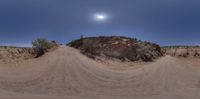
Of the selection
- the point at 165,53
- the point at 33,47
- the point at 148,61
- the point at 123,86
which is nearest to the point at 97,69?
the point at 123,86

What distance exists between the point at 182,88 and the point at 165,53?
53.5 feet

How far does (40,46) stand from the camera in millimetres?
37156

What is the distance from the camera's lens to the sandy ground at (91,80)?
886 inches

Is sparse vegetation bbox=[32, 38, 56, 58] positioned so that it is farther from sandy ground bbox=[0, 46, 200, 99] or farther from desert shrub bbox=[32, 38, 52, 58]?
sandy ground bbox=[0, 46, 200, 99]

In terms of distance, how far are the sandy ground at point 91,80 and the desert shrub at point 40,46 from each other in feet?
7.66

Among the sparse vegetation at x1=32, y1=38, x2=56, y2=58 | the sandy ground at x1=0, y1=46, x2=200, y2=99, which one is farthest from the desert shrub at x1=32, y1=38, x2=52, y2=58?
the sandy ground at x1=0, y1=46, x2=200, y2=99

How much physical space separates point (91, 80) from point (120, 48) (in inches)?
489

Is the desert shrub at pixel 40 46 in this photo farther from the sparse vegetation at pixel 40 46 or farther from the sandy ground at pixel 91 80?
the sandy ground at pixel 91 80

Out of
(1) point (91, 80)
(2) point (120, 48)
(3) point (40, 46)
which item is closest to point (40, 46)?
(3) point (40, 46)

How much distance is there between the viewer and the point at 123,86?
81.9 feet

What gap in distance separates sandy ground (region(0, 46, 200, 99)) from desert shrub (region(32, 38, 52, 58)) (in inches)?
91.9

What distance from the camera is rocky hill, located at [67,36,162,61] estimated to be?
1439 inches

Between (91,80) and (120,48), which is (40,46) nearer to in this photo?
(120,48)

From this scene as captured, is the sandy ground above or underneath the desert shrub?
underneath
